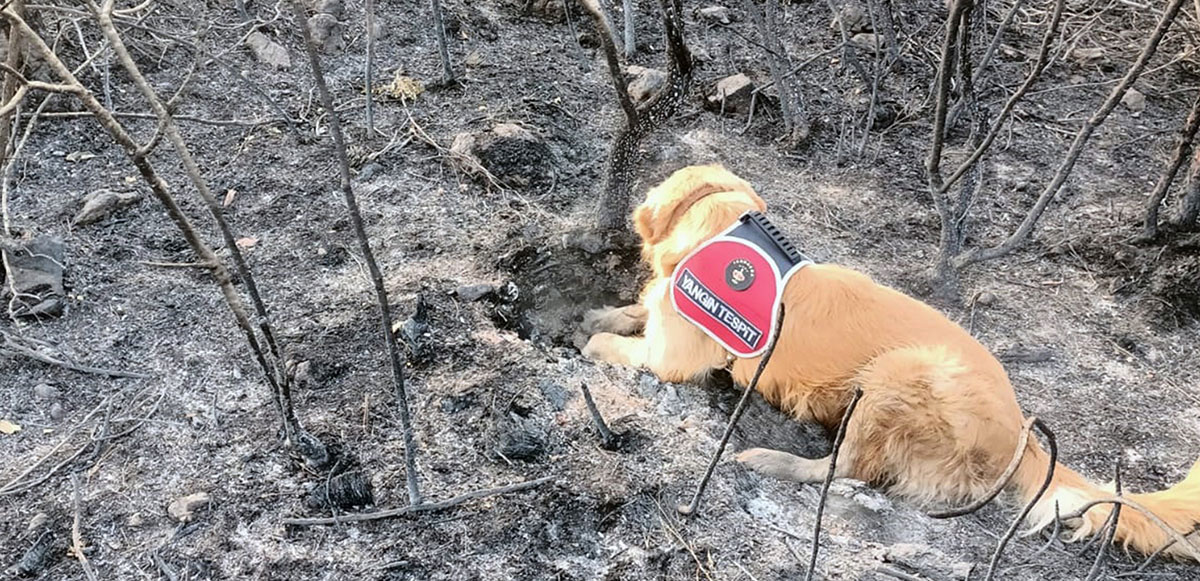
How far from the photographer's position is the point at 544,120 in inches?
214

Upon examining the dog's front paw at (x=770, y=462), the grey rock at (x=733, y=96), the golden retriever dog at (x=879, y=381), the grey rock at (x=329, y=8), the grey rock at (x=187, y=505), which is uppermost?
the grey rock at (x=329, y=8)

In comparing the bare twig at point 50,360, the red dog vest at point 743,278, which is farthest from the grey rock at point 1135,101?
the bare twig at point 50,360

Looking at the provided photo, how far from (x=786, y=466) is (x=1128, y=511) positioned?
122cm

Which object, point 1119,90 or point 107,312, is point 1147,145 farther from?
point 107,312

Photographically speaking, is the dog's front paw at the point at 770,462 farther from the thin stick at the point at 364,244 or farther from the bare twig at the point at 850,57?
the bare twig at the point at 850,57

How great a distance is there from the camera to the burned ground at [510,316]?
3004mm

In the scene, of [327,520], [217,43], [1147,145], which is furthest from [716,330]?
[217,43]

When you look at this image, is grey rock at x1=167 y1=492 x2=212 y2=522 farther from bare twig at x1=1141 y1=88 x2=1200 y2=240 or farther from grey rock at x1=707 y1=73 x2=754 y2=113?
bare twig at x1=1141 y1=88 x2=1200 y2=240

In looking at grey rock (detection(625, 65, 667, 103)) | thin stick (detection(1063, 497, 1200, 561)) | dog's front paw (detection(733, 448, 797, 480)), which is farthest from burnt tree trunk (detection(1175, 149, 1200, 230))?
grey rock (detection(625, 65, 667, 103))

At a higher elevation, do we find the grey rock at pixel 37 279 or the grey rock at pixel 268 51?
the grey rock at pixel 268 51

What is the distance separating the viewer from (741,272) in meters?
3.55

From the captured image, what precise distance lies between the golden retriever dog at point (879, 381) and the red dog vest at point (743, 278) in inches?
2.7

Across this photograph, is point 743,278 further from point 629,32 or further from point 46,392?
point 629,32

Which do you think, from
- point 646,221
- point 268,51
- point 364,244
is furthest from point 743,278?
point 268,51
